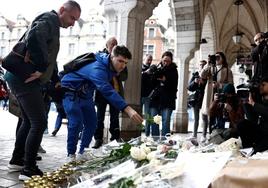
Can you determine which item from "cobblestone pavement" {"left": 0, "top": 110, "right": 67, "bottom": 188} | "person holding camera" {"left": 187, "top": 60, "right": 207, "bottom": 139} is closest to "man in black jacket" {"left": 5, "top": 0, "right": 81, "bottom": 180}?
"cobblestone pavement" {"left": 0, "top": 110, "right": 67, "bottom": 188}

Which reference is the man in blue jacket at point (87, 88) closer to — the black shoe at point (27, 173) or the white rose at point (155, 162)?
the black shoe at point (27, 173)

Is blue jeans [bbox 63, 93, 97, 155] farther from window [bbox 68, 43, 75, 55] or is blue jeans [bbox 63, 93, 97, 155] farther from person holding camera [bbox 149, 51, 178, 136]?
window [bbox 68, 43, 75, 55]

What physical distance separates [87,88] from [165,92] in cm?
234

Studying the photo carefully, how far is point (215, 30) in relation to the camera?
1480cm

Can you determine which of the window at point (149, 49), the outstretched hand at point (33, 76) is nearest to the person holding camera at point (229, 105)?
the outstretched hand at point (33, 76)

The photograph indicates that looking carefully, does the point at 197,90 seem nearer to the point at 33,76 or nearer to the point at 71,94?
the point at 71,94

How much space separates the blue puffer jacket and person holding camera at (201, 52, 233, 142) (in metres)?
2.97

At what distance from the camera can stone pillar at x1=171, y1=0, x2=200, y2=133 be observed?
29.9 ft

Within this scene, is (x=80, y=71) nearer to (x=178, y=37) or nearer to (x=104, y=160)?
(x=104, y=160)

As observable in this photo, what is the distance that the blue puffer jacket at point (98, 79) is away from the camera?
9.84 feet

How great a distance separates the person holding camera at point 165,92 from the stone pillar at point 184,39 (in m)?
3.77

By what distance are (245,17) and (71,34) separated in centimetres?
2985

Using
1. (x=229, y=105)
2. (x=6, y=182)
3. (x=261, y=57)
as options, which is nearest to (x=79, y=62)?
(x=6, y=182)

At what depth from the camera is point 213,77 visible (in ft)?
20.5
